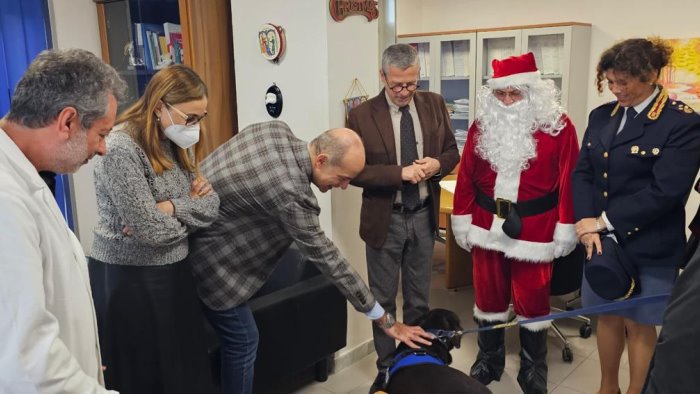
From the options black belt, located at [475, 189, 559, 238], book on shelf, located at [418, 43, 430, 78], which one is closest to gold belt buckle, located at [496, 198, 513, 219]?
black belt, located at [475, 189, 559, 238]

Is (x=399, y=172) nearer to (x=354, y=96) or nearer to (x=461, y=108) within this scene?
(x=354, y=96)

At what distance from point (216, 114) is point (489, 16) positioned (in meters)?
3.05

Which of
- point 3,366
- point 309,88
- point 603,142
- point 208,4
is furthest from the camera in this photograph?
point 208,4

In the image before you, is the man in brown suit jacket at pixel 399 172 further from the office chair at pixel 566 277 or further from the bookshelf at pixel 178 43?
the bookshelf at pixel 178 43

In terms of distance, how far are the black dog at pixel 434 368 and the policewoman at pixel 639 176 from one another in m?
0.68

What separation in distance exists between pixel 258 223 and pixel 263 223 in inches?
0.7

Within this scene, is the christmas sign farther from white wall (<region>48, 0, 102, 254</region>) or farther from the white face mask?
white wall (<region>48, 0, 102, 254</region>)

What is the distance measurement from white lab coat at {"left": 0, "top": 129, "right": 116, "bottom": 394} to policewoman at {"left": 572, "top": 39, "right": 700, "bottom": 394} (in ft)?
6.05

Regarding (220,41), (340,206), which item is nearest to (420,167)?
(340,206)

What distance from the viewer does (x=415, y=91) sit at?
250 cm

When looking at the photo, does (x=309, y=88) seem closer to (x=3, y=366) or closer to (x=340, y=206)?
(x=340, y=206)

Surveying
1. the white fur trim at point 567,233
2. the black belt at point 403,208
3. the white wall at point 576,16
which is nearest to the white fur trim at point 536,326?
the white fur trim at point 567,233

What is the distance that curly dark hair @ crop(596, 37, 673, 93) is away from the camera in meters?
2.03

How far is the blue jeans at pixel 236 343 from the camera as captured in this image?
81.7 inches
